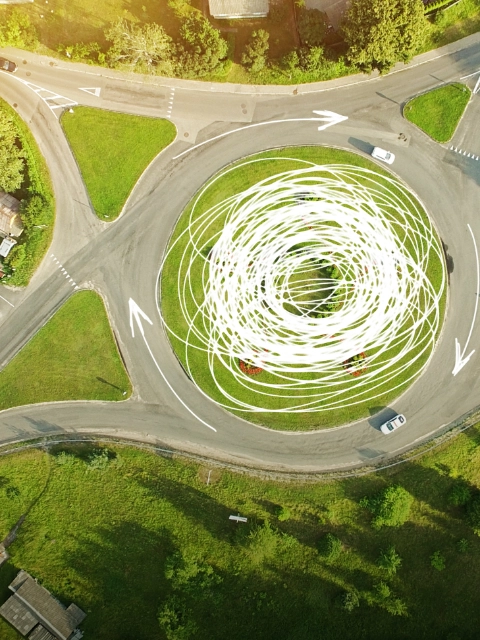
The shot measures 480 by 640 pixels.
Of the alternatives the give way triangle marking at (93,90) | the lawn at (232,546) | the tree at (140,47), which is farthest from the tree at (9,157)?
the lawn at (232,546)

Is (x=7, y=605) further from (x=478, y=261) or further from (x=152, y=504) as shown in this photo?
(x=478, y=261)

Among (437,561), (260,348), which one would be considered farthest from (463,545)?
(260,348)

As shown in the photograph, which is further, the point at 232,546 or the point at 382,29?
the point at 232,546

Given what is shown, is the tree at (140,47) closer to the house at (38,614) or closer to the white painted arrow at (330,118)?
the white painted arrow at (330,118)

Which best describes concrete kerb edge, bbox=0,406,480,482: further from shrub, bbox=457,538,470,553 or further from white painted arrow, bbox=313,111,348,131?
white painted arrow, bbox=313,111,348,131

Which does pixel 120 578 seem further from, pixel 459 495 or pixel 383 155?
pixel 383 155

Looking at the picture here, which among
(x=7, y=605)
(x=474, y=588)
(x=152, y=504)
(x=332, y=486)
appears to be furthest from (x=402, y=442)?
(x=7, y=605)
